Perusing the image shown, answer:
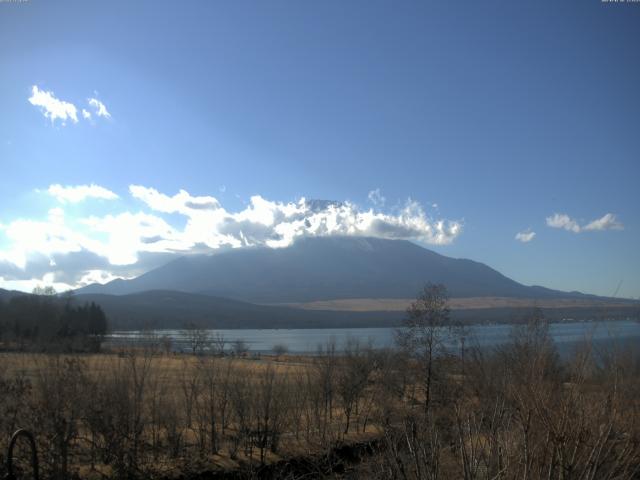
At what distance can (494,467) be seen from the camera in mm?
6723

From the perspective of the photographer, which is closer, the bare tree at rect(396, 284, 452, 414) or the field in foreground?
the field in foreground

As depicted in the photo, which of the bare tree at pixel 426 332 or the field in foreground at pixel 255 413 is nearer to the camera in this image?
→ the field in foreground at pixel 255 413

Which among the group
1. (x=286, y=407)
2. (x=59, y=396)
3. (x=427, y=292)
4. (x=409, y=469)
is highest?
(x=427, y=292)

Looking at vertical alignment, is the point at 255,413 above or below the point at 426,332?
below

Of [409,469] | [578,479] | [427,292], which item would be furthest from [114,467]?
[427,292]

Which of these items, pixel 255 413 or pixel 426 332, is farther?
pixel 426 332

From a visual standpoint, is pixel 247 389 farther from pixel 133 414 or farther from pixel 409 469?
pixel 409 469

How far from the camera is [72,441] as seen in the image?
20766 millimetres

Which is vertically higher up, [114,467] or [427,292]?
[427,292]

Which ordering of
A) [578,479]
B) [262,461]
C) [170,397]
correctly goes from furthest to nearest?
[170,397] < [262,461] < [578,479]

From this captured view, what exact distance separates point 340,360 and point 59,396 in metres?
22.9

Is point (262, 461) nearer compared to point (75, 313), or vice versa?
point (262, 461)

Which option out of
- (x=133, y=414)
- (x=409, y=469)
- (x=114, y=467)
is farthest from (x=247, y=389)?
(x=409, y=469)

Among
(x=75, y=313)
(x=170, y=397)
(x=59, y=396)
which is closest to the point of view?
(x=59, y=396)
